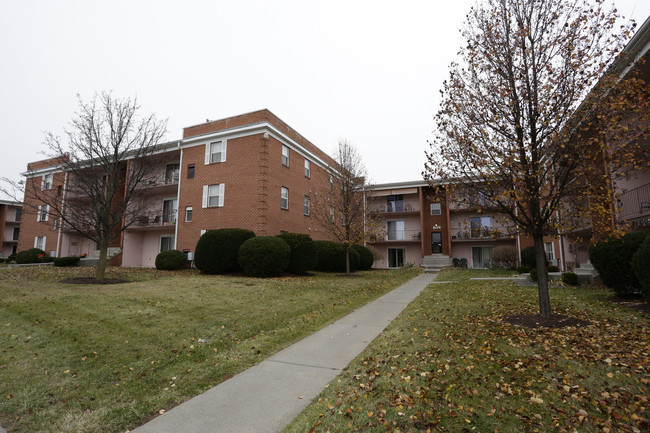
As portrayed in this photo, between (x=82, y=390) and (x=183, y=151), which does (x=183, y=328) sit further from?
(x=183, y=151)

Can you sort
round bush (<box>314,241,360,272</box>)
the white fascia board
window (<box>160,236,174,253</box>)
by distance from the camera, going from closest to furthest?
the white fascia board, round bush (<box>314,241,360,272</box>), window (<box>160,236,174,253</box>)

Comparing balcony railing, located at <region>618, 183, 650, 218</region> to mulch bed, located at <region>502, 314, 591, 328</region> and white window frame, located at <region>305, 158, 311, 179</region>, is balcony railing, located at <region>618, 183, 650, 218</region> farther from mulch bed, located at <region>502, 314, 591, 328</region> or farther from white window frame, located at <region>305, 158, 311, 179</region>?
white window frame, located at <region>305, 158, 311, 179</region>

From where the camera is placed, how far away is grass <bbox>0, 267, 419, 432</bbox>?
3812 mm

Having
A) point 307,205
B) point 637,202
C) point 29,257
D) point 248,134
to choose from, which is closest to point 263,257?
point 248,134

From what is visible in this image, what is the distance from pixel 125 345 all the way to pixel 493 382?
5.58 m

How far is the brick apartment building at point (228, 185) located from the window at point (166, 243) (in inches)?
2.9

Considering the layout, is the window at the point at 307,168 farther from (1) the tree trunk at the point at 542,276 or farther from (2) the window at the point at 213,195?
(1) the tree trunk at the point at 542,276

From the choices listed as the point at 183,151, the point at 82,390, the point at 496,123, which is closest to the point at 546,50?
the point at 496,123

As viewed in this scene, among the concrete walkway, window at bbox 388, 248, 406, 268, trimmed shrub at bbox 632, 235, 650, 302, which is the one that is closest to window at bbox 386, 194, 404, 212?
window at bbox 388, 248, 406, 268

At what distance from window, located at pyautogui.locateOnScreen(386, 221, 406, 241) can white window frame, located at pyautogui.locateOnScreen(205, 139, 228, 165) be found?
695 inches

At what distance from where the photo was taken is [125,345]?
18.5ft

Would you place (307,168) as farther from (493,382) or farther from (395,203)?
→ (493,382)

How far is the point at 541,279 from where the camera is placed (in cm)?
687

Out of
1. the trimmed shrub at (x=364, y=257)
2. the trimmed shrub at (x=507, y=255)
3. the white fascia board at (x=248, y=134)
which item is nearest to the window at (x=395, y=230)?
the trimmed shrub at (x=364, y=257)
